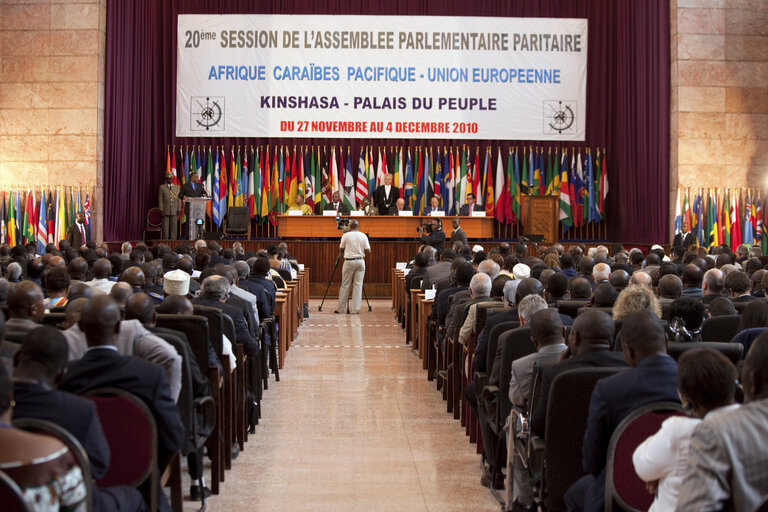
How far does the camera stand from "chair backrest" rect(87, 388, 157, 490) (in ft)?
10.8

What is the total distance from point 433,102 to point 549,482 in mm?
16015

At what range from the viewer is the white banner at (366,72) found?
62.1ft

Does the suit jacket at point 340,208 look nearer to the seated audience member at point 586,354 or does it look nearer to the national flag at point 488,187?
A: the national flag at point 488,187

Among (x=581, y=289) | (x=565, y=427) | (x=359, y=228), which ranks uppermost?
(x=359, y=228)

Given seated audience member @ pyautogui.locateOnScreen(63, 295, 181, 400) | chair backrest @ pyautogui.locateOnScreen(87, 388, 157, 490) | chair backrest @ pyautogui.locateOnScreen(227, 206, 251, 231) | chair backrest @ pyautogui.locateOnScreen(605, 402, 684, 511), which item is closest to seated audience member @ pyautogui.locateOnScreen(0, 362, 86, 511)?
chair backrest @ pyautogui.locateOnScreen(87, 388, 157, 490)

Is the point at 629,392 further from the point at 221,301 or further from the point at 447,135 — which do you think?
the point at 447,135

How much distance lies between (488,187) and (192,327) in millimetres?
15448

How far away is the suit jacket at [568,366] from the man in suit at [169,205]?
15.5m

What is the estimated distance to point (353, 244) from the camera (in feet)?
47.2

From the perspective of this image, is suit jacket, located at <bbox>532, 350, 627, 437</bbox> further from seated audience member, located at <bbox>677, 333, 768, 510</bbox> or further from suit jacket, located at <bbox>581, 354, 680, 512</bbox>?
seated audience member, located at <bbox>677, 333, 768, 510</bbox>

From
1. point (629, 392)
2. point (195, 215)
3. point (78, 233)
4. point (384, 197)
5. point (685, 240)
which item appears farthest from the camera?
point (384, 197)

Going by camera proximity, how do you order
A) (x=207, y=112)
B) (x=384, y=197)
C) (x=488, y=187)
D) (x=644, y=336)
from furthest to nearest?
(x=488, y=187)
(x=207, y=112)
(x=384, y=197)
(x=644, y=336)

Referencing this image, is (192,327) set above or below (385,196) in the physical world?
below

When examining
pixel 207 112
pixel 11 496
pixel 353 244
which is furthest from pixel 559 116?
pixel 11 496
